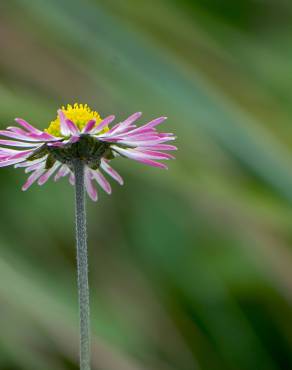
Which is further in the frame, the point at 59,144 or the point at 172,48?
the point at 172,48

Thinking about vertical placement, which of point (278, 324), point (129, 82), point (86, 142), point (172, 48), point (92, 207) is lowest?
point (86, 142)

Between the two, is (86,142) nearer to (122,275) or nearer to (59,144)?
(59,144)

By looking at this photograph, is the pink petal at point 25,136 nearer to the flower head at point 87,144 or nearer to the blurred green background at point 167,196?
the flower head at point 87,144

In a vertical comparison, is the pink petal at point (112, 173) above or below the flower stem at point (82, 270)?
above

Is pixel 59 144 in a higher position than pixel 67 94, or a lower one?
lower

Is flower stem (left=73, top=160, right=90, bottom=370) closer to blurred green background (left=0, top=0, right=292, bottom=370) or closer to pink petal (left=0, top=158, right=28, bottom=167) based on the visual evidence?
pink petal (left=0, top=158, right=28, bottom=167)

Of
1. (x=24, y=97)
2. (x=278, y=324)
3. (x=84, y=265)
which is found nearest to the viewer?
(x=84, y=265)

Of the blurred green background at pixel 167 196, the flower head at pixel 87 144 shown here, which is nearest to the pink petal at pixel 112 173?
the flower head at pixel 87 144

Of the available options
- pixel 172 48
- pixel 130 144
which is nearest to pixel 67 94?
pixel 172 48
